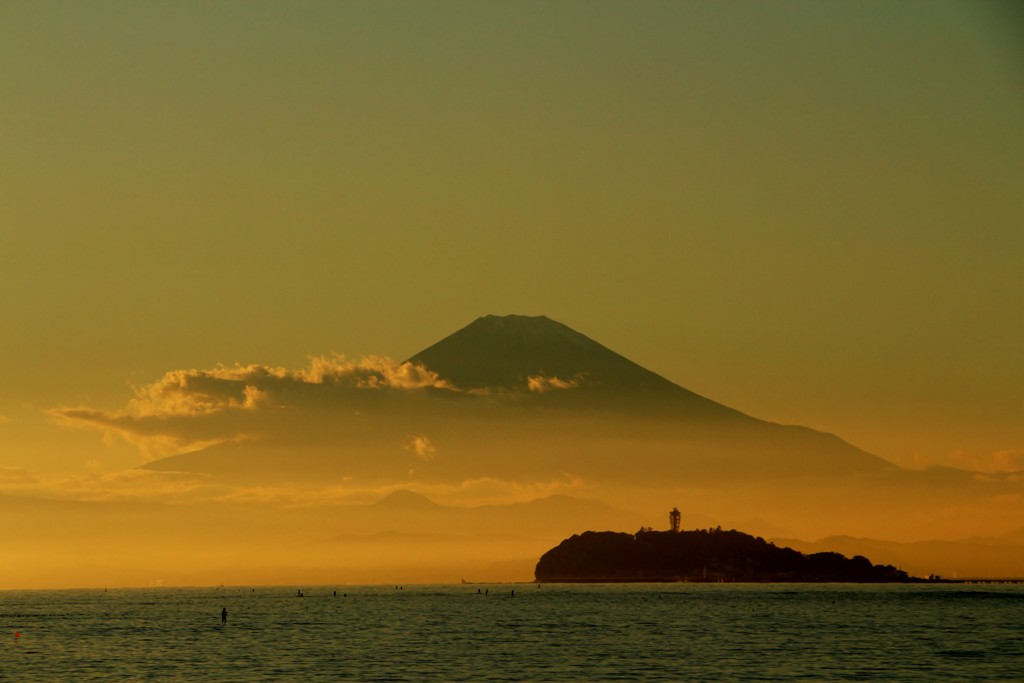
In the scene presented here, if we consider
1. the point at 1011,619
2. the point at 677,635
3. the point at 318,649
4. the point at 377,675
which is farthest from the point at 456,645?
the point at 1011,619

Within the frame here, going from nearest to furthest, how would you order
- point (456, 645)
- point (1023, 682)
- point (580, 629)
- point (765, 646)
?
point (1023, 682) < point (765, 646) < point (456, 645) < point (580, 629)

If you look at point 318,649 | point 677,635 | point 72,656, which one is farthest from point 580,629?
point 72,656

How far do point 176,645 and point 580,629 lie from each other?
158 feet

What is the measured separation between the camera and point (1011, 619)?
194875 millimetres

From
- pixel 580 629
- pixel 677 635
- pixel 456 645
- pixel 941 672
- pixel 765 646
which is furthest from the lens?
pixel 580 629

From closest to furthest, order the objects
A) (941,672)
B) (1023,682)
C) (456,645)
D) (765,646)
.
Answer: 1. (1023,682)
2. (941,672)
3. (765,646)
4. (456,645)

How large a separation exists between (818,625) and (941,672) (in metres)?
71.0

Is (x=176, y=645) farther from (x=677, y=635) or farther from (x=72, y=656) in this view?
(x=677, y=635)

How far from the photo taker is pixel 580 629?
17275cm

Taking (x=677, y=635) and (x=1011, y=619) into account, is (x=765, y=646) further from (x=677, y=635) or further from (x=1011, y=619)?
(x=1011, y=619)

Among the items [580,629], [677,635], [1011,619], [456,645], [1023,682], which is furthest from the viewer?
[1011,619]

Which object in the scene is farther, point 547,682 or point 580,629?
point 580,629

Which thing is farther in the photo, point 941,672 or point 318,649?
point 318,649

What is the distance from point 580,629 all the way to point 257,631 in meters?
41.7
